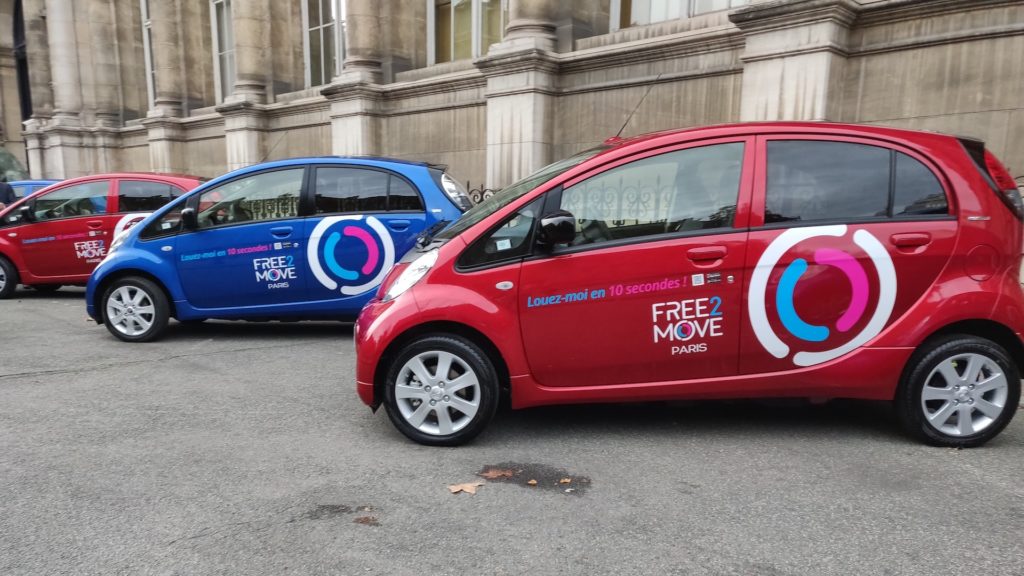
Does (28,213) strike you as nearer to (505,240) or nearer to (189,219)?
(189,219)

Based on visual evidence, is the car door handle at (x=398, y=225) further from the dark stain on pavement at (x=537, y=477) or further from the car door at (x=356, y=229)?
the dark stain on pavement at (x=537, y=477)

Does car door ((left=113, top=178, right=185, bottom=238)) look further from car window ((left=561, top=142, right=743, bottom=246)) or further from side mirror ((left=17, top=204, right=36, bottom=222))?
car window ((left=561, top=142, right=743, bottom=246))

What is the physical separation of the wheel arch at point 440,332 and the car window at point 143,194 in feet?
22.6

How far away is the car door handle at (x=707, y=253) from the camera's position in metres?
3.77

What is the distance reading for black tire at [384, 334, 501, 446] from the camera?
12.6ft

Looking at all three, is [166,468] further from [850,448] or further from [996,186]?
[996,186]

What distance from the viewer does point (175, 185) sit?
368 inches

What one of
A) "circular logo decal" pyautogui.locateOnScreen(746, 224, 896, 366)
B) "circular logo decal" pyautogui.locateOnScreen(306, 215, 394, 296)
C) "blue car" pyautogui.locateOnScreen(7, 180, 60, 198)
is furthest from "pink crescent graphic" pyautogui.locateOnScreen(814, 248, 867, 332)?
"blue car" pyautogui.locateOnScreen(7, 180, 60, 198)

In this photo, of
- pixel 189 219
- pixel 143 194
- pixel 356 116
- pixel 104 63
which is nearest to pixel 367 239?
pixel 189 219

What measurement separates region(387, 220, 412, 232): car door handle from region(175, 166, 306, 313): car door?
87 cm

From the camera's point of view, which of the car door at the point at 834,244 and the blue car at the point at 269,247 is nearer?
the car door at the point at 834,244

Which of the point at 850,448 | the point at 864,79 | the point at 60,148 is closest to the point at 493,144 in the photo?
the point at 864,79

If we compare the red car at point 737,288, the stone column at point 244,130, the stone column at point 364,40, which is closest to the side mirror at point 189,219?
the red car at point 737,288

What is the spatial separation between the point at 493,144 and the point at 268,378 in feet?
25.2
